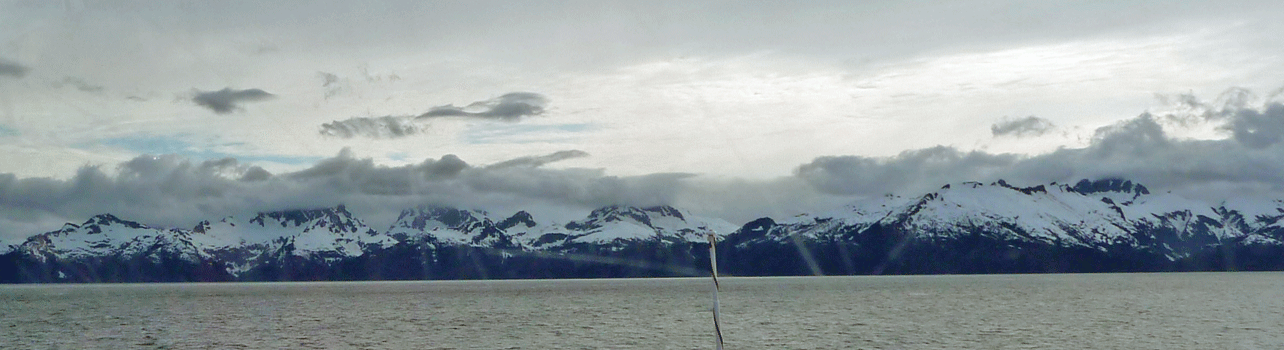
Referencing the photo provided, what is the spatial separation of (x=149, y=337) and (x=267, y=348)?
2169cm

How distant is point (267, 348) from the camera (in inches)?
3671

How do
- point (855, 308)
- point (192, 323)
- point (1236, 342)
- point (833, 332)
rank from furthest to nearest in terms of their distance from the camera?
point (855, 308) → point (192, 323) → point (833, 332) → point (1236, 342)

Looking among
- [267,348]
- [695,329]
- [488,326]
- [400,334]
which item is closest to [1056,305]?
[695,329]

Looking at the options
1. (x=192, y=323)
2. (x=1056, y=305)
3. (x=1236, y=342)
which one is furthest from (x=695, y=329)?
(x=1056, y=305)

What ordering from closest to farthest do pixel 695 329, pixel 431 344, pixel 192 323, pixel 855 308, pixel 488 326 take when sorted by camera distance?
pixel 431 344 < pixel 695 329 < pixel 488 326 < pixel 192 323 < pixel 855 308

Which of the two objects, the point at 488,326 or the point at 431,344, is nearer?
the point at 431,344

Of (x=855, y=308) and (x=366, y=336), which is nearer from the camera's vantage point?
(x=366, y=336)

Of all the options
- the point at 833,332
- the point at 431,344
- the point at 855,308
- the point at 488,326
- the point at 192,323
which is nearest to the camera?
the point at 431,344

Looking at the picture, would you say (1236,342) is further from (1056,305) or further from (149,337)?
(149,337)

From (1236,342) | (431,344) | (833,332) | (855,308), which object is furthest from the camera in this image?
(855,308)

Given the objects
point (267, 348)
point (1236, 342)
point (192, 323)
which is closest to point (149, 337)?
point (267, 348)

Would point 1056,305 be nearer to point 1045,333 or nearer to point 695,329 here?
point 1045,333

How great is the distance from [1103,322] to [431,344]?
247ft

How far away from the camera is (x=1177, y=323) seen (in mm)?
112125
